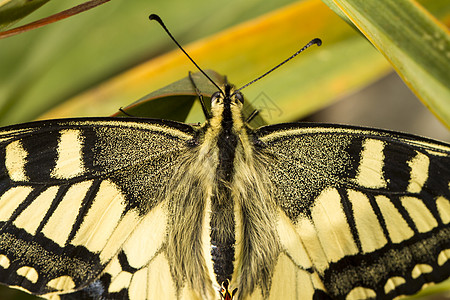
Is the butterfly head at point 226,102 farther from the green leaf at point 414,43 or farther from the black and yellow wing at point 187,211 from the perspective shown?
the green leaf at point 414,43

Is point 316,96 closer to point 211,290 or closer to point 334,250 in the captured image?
point 334,250

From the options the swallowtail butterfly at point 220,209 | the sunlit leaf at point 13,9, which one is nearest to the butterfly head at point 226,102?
the swallowtail butterfly at point 220,209

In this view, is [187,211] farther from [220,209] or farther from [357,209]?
[357,209]

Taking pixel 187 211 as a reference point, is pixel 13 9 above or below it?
above

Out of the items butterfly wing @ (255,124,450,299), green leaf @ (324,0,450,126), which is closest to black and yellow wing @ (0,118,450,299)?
butterfly wing @ (255,124,450,299)

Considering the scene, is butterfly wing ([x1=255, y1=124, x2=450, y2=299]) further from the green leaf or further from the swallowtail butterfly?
the green leaf

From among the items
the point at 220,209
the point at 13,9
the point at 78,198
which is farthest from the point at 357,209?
the point at 13,9
